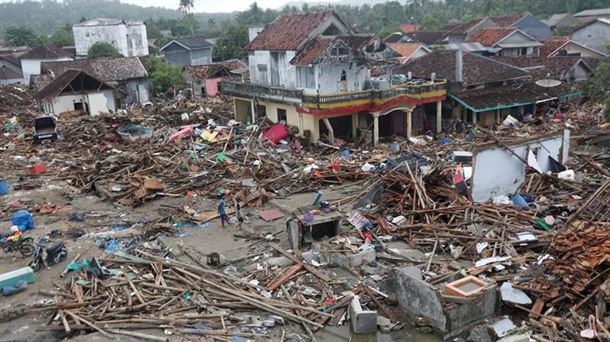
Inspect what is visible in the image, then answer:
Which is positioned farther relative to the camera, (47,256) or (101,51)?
(101,51)

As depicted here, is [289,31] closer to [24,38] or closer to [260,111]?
[260,111]

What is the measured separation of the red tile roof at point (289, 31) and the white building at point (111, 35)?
49850 millimetres

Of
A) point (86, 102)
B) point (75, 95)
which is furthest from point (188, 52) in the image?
point (75, 95)

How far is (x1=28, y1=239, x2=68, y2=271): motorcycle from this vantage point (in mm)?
14945

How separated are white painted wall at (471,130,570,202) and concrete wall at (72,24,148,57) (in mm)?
69353

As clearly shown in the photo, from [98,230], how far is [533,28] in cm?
6250

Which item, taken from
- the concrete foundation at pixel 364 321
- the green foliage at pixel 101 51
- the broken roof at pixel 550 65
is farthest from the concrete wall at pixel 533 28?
the concrete foundation at pixel 364 321

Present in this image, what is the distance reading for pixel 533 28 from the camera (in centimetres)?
6625

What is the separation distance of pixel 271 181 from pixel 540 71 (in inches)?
1122

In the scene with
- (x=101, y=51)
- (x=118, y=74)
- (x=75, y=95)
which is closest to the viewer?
(x=75, y=95)

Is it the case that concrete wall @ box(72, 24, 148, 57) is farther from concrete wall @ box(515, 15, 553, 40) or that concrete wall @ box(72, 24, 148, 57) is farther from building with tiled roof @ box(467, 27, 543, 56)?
concrete wall @ box(515, 15, 553, 40)

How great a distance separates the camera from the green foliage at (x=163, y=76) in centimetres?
5078

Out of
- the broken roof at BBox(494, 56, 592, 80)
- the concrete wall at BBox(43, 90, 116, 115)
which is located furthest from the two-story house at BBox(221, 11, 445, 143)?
the concrete wall at BBox(43, 90, 116, 115)

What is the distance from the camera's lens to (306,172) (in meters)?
23.5
